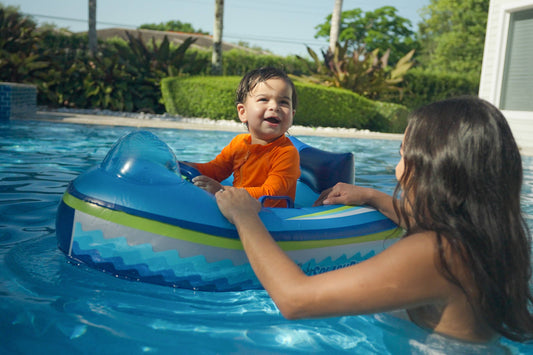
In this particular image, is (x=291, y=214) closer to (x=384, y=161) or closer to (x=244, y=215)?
(x=244, y=215)

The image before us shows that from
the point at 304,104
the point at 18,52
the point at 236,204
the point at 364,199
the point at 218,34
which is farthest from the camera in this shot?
the point at 218,34

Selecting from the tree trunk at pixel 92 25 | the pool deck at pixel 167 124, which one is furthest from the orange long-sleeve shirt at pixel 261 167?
the tree trunk at pixel 92 25

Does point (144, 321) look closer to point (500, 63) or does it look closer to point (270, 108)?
point (270, 108)

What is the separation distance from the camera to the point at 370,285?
4.34ft

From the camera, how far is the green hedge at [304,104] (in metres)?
11.6

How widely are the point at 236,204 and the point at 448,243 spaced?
850mm

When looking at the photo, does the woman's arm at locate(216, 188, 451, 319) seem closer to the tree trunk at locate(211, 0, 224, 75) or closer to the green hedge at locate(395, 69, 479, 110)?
the tree trunk at locate(211, 0, 224, 75)

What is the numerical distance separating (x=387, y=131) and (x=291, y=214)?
428 inches

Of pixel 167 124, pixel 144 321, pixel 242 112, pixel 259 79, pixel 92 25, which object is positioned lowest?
pixel 144 321

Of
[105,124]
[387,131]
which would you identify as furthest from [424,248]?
[387,131]

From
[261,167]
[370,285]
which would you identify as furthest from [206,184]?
[370,285]

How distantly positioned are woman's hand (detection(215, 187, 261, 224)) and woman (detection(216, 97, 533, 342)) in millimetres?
391

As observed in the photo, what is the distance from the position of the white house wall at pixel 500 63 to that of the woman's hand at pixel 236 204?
8.72 metres

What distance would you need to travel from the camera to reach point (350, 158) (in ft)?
11.6
